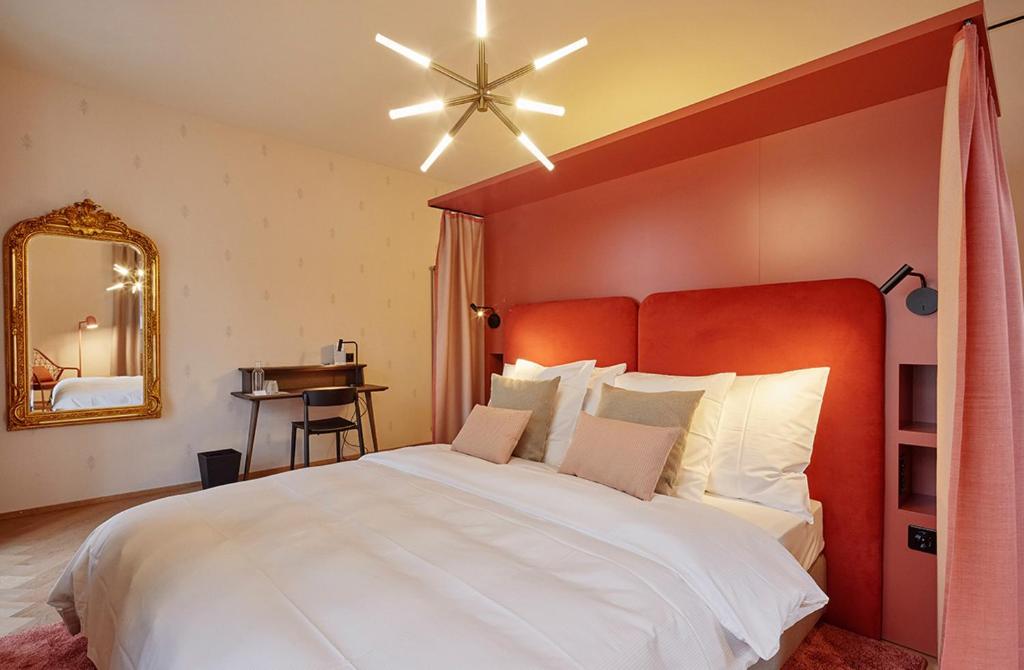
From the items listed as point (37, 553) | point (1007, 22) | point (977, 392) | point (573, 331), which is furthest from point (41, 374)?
point (1007, 22)

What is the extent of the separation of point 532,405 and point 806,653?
151 centimetres

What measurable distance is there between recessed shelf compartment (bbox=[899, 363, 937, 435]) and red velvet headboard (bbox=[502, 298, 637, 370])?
1.22 m

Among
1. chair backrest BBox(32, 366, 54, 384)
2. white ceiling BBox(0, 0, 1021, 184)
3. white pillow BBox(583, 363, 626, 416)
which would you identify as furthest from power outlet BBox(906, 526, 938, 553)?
chair backrest BBox(32, 366, 54, 384)

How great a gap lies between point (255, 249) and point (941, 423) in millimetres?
4535

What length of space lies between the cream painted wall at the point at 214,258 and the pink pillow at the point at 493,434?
252 centimetres

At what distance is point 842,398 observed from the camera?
83.2 inches

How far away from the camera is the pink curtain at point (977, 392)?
134 cm

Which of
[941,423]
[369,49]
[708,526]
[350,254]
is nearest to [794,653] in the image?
[708,526]

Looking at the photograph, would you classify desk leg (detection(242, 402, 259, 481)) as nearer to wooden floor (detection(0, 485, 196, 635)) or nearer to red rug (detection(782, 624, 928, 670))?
wooden floor (detection(0, 485, 196, 635))

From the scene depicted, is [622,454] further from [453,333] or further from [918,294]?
[453,333]

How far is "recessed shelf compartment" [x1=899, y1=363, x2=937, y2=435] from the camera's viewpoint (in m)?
2.06

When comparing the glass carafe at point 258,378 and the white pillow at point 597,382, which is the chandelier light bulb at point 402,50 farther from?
the glass carafe at point 258,378

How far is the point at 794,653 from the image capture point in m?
1.92

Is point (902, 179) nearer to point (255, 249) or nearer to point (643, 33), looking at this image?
point (643, 33)
